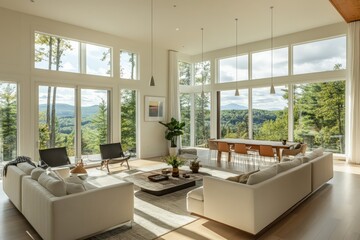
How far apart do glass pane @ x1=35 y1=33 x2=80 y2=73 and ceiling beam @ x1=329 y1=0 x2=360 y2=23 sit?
23.8 ft

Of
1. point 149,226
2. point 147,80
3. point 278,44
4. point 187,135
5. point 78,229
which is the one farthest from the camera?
point 187,135

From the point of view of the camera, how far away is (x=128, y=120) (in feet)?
29.6

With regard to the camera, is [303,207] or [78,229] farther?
[303,207]

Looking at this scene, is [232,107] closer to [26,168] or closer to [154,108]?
[154,108]

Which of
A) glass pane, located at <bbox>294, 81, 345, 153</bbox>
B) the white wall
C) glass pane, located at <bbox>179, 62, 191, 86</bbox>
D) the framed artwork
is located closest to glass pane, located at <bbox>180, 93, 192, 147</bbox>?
glass pane, located at <bbox>179, 62, 191, 86</bbox>

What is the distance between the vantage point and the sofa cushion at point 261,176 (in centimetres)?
322

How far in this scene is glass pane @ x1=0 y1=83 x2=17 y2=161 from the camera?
627 cm

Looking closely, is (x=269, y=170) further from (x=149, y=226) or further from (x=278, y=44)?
(x=278, y=44)

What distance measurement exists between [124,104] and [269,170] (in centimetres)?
642

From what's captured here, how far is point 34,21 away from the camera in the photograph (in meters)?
6.68

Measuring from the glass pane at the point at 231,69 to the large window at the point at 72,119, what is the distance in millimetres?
5069

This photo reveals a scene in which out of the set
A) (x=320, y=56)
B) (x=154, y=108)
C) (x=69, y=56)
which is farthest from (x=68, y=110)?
(x=320, y=56)

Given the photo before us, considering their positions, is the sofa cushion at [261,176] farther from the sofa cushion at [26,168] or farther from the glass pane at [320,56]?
the glass pane at [320,56]

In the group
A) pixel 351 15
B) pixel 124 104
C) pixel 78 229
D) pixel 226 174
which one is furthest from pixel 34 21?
pixel 351 15
